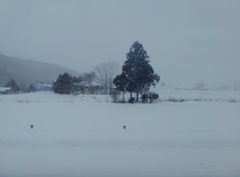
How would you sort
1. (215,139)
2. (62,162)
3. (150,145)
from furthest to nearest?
1. (215,139)
2. (150,145)
3. (62,162)

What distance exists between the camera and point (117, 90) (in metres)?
25.9

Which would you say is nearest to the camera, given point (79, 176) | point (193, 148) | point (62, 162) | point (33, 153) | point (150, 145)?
point (79, 176)

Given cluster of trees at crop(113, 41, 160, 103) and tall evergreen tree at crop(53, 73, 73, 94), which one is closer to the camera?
tall evergreen tree at crop(53, 73, 73, 94)

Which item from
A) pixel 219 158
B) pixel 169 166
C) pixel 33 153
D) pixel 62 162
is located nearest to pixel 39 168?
pixel 62 162

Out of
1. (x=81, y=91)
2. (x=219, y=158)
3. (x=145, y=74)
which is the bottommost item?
(x=219, y=158)

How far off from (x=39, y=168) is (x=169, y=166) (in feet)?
8.21

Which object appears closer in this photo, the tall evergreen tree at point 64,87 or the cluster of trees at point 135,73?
the tall evergreen tree at point 64,87

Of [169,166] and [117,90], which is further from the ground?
[117,90]

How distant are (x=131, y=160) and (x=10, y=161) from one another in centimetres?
254

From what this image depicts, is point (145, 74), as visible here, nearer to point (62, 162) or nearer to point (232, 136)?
point (232, 136)

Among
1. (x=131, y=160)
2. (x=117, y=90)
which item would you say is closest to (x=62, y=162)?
(x=131, y=160)

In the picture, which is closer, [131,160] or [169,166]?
[169,166]

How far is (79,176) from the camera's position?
453 centimetres

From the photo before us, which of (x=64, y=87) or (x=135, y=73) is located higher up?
(x=135, y=73)
